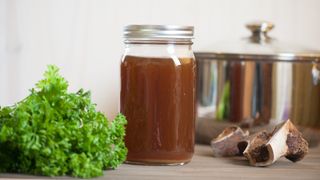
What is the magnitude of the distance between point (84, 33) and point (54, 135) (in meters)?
0.72

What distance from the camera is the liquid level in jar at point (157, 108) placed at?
3.08 feet

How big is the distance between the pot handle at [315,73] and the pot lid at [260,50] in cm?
1

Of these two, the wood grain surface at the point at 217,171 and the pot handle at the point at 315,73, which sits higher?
the pot handle at the point at 315,73

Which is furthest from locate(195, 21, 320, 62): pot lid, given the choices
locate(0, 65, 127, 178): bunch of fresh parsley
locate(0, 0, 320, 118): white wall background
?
locate(0, 65, 127, 178): bunch of fresh parsley

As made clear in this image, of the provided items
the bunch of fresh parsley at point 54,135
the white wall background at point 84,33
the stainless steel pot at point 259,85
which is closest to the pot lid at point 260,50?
the stainless steel pot at point 259,85

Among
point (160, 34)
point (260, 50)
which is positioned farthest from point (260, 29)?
point (160, 34)

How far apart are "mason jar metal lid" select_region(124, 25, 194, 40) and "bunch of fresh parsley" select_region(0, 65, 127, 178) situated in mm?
139

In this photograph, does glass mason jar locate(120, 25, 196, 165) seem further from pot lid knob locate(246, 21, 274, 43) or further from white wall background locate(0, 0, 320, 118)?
white wall background locate(0, 0, 320, 118)

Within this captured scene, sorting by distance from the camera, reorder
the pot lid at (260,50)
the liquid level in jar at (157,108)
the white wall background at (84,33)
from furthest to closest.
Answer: the white wall background at (84,33) → the pot lid at (260,50) → the liquid level in jar at (157,108)

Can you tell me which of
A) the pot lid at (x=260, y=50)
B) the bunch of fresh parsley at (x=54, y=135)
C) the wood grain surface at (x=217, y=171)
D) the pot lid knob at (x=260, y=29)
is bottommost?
the wood grain surface at (x=217, y=171)

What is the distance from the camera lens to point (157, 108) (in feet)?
3.08

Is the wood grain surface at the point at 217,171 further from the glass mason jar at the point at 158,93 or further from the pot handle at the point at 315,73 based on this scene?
the pot handle at the point at 315,73

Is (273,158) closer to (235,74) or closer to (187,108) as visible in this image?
(187,108)

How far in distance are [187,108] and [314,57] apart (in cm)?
39
